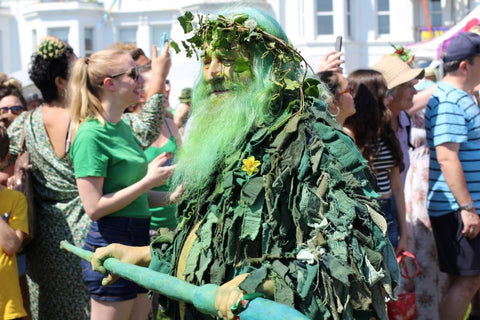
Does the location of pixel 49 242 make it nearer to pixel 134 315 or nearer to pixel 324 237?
pixel 134 315

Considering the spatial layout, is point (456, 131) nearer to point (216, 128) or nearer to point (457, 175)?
point (457, 175)

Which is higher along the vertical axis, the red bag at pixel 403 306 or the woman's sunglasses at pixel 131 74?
the woman's sunglasses at pixel 131 74

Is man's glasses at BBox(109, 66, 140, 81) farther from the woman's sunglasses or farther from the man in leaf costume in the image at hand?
the man in leaf costume

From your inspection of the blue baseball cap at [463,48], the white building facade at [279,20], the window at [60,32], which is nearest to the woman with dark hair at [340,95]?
the blue baseball cap at [463,48]

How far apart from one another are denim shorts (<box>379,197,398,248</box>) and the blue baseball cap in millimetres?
1029

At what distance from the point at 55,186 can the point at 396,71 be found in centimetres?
269

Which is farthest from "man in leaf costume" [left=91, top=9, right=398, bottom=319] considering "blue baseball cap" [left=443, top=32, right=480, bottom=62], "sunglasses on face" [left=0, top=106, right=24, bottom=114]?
"sunglasses on face" [left=0, top=106, right=24, bottom=114]

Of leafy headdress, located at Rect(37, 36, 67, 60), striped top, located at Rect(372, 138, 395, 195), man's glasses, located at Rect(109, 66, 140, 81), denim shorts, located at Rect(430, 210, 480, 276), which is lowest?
denim shorts, located at Rect(430, 210, 480, 276)

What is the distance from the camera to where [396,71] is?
17.3ft

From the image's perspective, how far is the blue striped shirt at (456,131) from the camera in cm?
443

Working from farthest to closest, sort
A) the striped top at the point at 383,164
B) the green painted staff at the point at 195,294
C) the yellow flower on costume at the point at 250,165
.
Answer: the striped top at the point at 383,164 → the yellow flower on costume at the point at 250,165 → the green painted staff at the point at 195,294

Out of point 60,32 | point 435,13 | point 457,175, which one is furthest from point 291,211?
point 60,32

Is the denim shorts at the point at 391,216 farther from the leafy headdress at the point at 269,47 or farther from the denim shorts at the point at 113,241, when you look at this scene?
the leafy headdress at the point at 269,47

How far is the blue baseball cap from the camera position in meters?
4.59
